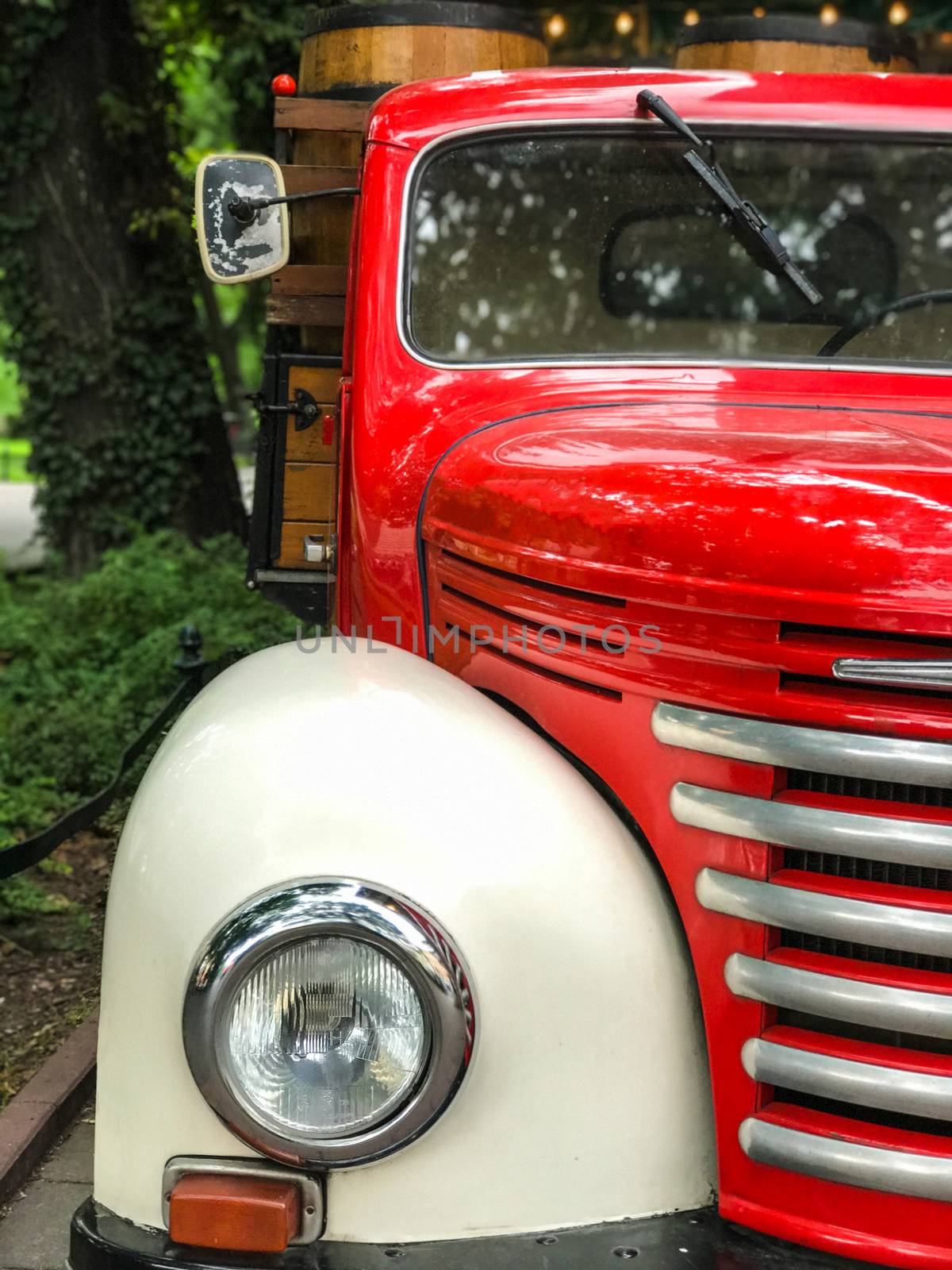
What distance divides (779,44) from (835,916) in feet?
9.56

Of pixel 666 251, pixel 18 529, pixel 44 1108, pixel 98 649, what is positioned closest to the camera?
pixel 44 1108

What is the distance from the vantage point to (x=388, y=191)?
9.36 ft

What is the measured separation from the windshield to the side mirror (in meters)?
0.31

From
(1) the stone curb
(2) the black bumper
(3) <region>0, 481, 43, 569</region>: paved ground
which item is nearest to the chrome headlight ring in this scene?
(2) the black bumper

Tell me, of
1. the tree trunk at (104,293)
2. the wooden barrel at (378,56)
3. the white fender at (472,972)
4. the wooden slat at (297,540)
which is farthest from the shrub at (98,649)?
the white fender at (472,972)

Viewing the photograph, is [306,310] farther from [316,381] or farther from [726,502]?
[726,502]

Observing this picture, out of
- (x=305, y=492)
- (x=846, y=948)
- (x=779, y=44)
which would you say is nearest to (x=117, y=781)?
(x=305, y=492)

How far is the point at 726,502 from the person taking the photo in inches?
69.7

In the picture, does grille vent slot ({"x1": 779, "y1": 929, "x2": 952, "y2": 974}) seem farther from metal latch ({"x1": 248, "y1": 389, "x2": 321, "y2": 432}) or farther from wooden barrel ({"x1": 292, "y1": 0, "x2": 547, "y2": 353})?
wooden barrel ({"x1": 292, "y1": 0, "x2": 547, "y2": 353})

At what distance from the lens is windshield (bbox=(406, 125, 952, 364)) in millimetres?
2846

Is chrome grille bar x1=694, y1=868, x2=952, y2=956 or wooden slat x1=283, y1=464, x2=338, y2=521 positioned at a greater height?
wooden slat x1=283, y1=464, x2=338, y2=521

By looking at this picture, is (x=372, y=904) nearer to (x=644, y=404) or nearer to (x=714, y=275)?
(x=644, y=404)

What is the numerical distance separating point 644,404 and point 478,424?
325 millimetres

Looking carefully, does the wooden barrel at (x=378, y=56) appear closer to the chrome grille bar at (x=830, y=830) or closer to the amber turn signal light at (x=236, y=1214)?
the chrome grille bar at (x=830, y=830)
